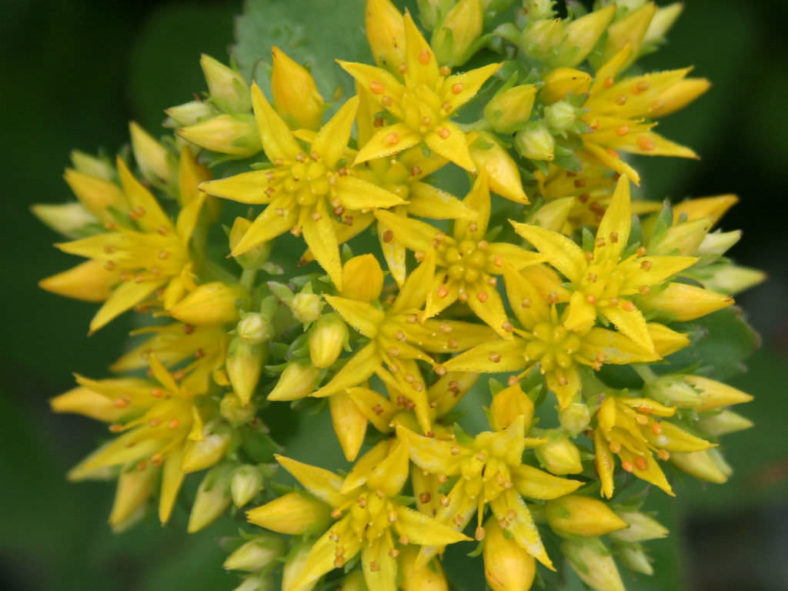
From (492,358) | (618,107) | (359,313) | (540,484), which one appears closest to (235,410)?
(359,313)

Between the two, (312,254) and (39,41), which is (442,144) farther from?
(39,41)

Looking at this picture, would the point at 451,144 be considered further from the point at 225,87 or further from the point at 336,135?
the point at 225,87

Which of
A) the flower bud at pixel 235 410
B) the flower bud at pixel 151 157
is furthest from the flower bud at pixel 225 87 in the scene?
the flower bud at pixel 235 410

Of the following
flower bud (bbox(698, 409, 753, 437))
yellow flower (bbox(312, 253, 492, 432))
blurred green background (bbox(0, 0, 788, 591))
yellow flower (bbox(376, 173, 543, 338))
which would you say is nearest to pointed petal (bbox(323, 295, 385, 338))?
yellow flower (bbox(312, 253, 492, 432))

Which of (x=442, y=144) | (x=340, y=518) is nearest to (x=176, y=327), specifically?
(x=340, y=518)

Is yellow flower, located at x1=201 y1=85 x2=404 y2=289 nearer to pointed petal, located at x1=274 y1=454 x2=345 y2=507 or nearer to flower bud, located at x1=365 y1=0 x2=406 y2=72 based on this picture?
flower bud, located at x1=365 y1=0 x2=406 y2=72

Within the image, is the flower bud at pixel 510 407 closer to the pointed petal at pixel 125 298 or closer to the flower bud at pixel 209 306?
the flower bud at pixel 209 306
